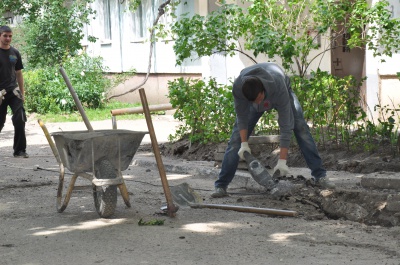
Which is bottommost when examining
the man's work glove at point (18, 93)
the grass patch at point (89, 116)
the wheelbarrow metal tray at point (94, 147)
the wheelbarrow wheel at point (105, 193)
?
the grass patch at point (89, 116)

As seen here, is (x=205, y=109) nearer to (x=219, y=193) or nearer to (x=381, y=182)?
(x=219, y=193)

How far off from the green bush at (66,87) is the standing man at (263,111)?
525 inches

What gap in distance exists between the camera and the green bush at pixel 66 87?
22.1 metres

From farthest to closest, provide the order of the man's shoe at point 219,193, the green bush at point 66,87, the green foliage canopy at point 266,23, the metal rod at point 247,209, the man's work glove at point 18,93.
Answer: the green bush at point 66,87 < the man's work glove at point 18,93 < the green foliage canopy at point 266,23 < the man's shoe at point 219,193 < the metal rod at point 247,209

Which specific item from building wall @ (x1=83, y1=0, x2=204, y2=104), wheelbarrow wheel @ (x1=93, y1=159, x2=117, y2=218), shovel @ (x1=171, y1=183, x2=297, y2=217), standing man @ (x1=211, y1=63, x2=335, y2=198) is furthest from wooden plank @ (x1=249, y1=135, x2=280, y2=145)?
building wall @ (x1=83, y1=0, x2=204, y2=104)

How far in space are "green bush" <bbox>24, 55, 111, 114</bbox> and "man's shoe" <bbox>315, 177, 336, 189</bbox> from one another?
44.7ft

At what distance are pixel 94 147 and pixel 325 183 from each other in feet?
8.72

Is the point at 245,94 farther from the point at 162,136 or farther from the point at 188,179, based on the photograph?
the point at 162,136

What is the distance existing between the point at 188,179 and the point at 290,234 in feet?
12.7

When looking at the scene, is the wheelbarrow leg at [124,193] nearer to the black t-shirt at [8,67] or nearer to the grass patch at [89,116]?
the black t-shirt at [8,67]

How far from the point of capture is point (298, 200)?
8758 millimetres

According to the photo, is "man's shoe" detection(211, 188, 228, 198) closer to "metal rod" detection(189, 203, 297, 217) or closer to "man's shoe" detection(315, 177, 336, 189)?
"metal rod" detection(189, 203, 297, 217)

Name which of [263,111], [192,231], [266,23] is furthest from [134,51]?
[192,231]

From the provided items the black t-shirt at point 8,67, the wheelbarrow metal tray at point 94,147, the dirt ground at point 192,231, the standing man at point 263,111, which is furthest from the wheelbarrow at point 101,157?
the black t-shirt at point 8,67
